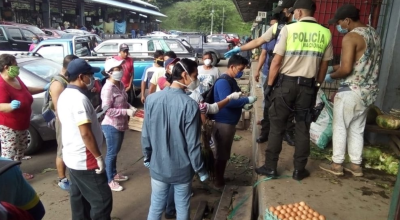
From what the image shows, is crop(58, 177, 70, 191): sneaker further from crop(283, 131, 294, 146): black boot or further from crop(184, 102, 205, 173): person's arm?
crop(283, 131, 294, 146): black boot

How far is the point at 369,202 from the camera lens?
3.00 m

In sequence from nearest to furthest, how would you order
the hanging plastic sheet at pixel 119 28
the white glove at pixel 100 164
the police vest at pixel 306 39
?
the white glove at pixel 100 164
the police vest at pixel 306 39
the hanging plastic sheet at pixel 119 28

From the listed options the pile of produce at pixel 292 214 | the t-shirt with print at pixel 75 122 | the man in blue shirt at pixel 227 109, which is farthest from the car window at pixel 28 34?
the pile of produce at pixel 292 214

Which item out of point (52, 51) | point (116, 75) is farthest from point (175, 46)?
point (116, 75)

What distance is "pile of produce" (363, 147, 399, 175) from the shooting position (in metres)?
3.75

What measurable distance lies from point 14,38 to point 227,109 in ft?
46.0

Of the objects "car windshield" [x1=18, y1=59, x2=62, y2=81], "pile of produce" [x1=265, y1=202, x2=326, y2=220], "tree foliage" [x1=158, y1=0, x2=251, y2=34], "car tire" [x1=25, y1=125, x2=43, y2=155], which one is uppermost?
"tree foliage" [x1=158, y1=0, x2=251, y2=34]

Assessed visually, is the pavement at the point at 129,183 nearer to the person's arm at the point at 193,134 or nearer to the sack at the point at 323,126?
the sack at the point at 323,126

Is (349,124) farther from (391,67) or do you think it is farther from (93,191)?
(93,191)

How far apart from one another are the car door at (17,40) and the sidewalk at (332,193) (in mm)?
14568

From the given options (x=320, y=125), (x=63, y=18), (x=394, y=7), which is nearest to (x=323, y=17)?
(x=394, y=7)

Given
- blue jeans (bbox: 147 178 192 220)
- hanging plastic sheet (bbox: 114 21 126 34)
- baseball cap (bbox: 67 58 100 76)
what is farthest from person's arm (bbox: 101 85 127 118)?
hanging plastic sheet (bbox: 114 21 126 34)

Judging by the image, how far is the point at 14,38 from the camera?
14.4 metres

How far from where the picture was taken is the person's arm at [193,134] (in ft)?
8.65
